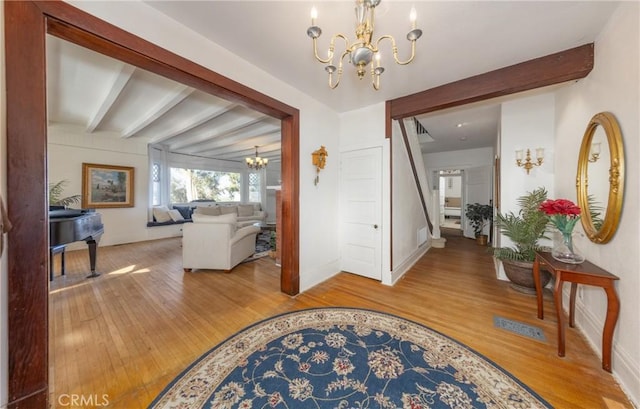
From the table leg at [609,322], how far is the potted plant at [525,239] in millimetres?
1313

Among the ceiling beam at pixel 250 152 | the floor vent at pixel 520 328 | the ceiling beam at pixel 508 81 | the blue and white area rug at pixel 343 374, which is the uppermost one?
the ceiling beam at pixel 250 152

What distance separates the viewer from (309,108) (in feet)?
10.1

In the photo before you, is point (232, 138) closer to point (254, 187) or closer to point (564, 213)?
Result: point (254, 187)

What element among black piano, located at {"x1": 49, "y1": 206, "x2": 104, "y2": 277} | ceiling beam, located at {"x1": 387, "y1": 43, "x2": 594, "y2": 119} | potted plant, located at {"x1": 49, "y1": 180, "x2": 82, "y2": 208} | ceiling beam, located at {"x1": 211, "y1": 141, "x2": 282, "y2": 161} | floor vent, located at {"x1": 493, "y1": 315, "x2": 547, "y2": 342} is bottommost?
floor vent, located at {"x1": 493, "y1": 315, "x2": 547, "y2": 342}

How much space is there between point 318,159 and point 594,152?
108 inches

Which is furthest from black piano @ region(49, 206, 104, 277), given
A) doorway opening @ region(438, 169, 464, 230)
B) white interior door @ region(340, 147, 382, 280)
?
doorway opening @ region(438, 169, 464, 230)

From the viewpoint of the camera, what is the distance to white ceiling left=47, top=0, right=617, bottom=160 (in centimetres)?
163

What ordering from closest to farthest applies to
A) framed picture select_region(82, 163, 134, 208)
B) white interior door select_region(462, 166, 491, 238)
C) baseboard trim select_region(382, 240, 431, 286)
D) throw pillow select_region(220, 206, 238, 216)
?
baseboard trim select_region(382, 240, 431, 286) → framed picture select_region(82, 163, 134, 208) → white interior door select_region(462, 166, 491, 238) → throw pillow select_region(220, 206, 238, 216)

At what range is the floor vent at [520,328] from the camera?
2.00m

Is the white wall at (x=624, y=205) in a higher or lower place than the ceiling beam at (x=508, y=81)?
lower

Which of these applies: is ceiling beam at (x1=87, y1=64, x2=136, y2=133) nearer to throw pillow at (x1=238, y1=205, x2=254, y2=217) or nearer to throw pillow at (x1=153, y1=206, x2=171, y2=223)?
throw pillow at (x1=153, y1=206, x2=171, y2=223)

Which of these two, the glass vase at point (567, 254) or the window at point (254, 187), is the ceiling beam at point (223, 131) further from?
the glass vase at point (567, 254)

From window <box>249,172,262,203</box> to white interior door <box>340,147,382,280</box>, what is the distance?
6514 mm

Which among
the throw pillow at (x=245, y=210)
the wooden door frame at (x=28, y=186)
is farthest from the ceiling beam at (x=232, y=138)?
the wooden door frame at (x=28, y=186)
